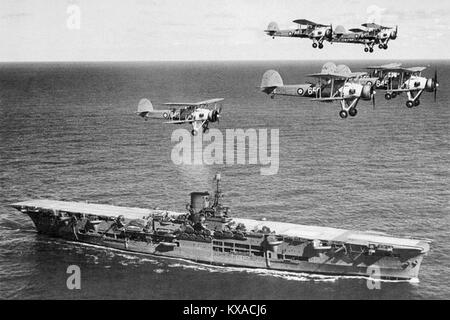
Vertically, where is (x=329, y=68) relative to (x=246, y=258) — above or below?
above

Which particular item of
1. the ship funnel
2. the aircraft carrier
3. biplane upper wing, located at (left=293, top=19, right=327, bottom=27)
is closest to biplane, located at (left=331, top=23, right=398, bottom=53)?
biplane upper wing, located at (left=293, top=19, right=327, bottom=27)

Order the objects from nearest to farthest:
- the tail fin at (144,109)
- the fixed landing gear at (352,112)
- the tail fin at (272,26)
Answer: the fixed landing gear at (352,112), the tail fin at (272,26), the tail fin at (144,109)

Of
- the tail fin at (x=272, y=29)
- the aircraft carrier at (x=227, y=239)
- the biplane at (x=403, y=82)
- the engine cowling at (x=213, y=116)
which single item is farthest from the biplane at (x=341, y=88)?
the aircraft carrier at (x=227, y=239)

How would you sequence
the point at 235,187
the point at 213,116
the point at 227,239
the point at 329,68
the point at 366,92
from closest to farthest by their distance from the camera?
the point at 366,92
the point at 329,68
the point at 213,116
the point at 227,239
the point at 235,187

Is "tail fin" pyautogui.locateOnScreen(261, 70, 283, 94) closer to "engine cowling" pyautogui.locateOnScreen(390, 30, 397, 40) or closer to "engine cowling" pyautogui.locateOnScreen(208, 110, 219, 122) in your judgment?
"engine cowling" pyautogui.locateOnScreen(208, 110, 219, 122)

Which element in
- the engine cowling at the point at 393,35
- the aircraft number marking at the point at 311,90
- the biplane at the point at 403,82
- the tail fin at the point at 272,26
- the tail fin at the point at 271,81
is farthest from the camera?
the tail fin at the point at 272,26

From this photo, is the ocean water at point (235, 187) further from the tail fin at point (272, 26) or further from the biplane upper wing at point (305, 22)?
the biplane upper wing at point (305, 22)

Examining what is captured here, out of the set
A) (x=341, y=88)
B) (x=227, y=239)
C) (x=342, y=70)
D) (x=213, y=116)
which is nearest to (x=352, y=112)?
(x=341, y=88)

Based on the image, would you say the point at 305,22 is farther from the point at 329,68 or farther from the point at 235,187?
the point at 235,187
